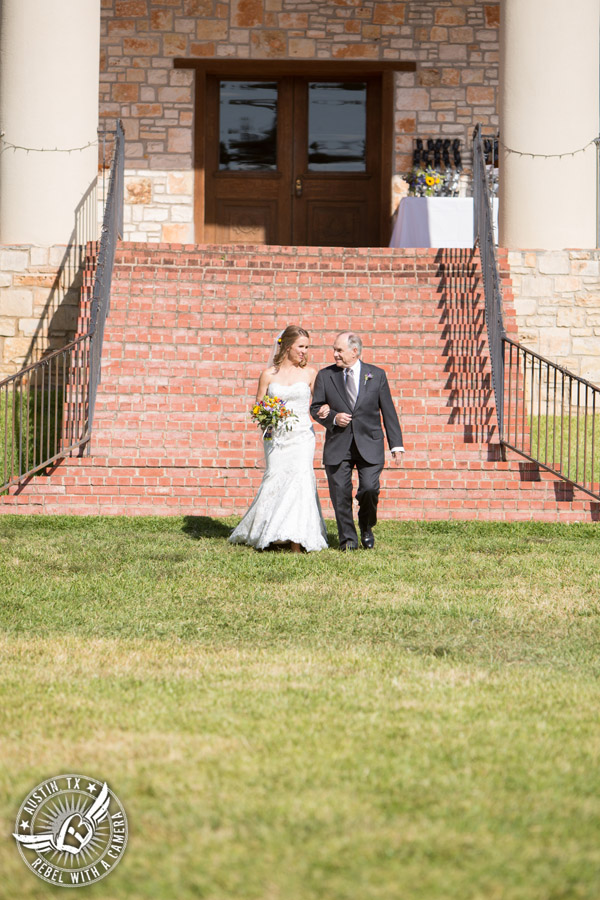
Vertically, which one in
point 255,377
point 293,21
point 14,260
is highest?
point 293,21

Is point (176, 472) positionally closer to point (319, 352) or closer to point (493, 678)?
point (319, 352)

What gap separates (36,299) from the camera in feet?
46.5

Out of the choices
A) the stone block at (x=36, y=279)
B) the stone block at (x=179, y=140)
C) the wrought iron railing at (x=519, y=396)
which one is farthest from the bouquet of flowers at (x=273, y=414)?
the stone block at (x=179, y=140)

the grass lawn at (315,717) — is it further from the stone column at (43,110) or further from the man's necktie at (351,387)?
the stone column at (43,110)

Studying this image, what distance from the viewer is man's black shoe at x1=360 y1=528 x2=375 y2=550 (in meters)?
8.25

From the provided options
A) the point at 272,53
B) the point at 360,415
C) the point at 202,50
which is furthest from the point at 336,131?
the point at 360,415

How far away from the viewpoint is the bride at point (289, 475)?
26.5 feet

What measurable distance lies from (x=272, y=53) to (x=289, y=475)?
11.0 meters

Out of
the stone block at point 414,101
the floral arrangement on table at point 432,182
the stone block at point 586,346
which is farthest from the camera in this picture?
A: the stone block at point 414,101

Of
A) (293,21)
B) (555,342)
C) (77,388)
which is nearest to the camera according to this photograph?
(77,388)

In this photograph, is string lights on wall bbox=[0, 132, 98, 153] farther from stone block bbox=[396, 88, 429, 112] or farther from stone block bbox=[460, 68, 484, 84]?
stone block bbox=[460, 68, 484, 84]

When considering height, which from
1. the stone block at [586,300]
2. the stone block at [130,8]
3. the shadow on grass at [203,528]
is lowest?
the shadow on grass at [203,528]

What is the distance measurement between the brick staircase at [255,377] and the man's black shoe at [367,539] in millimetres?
1056

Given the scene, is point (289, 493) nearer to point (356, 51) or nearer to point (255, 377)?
point (255, 377)
